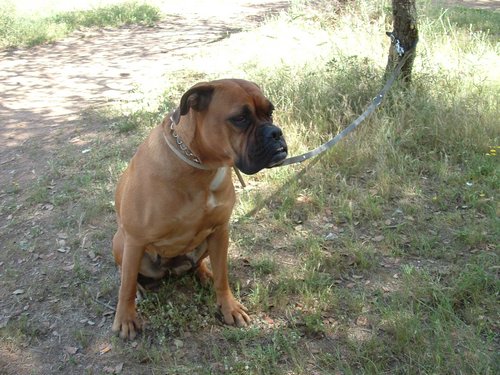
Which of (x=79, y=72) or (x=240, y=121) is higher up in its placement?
(x=240, y=121)

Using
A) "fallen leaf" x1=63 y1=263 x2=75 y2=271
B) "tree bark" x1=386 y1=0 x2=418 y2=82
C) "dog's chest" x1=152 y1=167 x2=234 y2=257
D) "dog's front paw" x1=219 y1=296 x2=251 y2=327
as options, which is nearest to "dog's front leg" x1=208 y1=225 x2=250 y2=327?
"dog's front paw" x1=219 y1=296 x2=251 y2=327

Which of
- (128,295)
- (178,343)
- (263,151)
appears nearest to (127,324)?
(128,295)

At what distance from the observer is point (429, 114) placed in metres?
4.75

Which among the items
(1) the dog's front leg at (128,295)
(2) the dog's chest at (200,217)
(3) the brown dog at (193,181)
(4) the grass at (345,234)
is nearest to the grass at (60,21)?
(4) the grass at (345,234)

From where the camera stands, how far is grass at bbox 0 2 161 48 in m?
10.2

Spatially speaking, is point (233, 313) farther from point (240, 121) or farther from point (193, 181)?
point (240, 121)

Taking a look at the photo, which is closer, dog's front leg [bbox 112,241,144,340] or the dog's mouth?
the dog's mouth

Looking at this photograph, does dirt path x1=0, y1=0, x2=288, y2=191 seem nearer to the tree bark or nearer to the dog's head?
the dog's head

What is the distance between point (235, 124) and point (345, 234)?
1.56m

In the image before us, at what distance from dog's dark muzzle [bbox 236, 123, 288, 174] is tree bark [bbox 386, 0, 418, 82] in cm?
321

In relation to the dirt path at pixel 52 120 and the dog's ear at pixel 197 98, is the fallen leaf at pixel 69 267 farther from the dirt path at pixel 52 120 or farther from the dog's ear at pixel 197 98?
the dog's ear at pixel 197 98

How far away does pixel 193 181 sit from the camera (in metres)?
2.67

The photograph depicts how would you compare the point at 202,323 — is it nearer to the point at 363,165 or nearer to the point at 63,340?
the point at 63,340

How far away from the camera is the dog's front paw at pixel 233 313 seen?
9.83 feet
